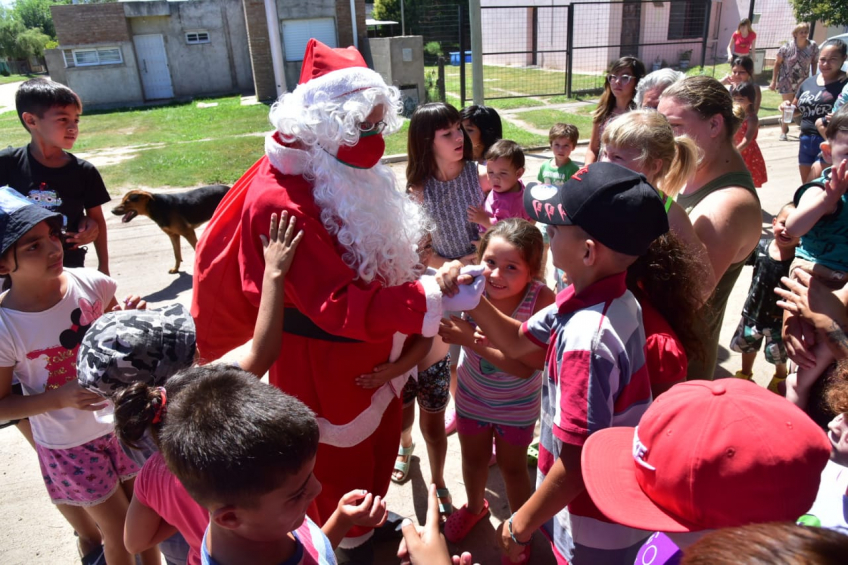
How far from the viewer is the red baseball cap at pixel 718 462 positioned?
1071mm

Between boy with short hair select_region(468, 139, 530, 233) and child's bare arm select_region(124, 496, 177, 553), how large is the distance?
2.46 metres

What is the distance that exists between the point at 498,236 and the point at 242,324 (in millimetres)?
1098

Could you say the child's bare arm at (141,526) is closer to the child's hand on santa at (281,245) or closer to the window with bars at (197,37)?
the child's hand on santa at (281,245)

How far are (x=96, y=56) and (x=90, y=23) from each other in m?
1.23

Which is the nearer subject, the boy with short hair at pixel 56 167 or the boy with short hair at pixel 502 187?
the boy with short hair at pixel 56 167

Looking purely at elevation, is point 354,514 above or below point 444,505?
above

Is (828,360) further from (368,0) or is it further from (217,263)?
(368,0)

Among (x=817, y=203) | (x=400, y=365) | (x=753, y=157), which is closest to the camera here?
(x=400, y=365)

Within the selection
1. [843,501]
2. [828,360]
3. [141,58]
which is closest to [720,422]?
[843,501]

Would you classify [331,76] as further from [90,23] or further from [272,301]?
[90,23]

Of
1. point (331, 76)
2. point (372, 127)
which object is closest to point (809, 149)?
point (372, 127)

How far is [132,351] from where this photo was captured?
5.18 feet

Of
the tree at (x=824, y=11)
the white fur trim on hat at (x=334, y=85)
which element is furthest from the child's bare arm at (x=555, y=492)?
the tree at (x=824, y=11)

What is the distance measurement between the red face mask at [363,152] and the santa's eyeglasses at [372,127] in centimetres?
1
